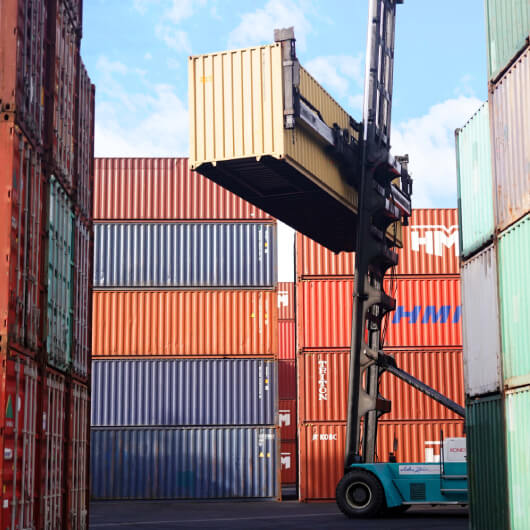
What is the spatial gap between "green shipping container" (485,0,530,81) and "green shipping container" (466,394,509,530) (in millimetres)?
5448

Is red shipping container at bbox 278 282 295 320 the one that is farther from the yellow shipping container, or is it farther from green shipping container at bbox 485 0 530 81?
Result: green shipping container at bbox 485 0 530 81

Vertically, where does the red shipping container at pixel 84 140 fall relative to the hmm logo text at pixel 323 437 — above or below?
above

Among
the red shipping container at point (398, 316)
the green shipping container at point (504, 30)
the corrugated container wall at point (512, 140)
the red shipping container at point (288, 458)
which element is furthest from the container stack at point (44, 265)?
the red shipping container at point (288, 458)

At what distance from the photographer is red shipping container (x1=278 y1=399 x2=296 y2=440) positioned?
4662cm

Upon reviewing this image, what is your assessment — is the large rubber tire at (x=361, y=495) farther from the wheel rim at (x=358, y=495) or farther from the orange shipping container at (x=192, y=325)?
the orange shipping container at (x=192, y=325)

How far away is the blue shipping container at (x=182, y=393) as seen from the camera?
28.7 meters

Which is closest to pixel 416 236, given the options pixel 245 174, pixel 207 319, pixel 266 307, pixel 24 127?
pixel 266 307

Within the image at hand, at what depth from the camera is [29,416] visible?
1221 centimetres

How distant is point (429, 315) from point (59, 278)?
1811cm

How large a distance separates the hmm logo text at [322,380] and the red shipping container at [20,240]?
17216mm

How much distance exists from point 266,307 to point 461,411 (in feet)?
30.0

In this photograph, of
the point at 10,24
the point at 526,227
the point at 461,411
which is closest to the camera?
the point at 10,24

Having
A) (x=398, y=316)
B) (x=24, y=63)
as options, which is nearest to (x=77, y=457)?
(x=24, y=63)

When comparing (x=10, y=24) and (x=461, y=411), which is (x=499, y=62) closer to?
(x=10, y=24)
